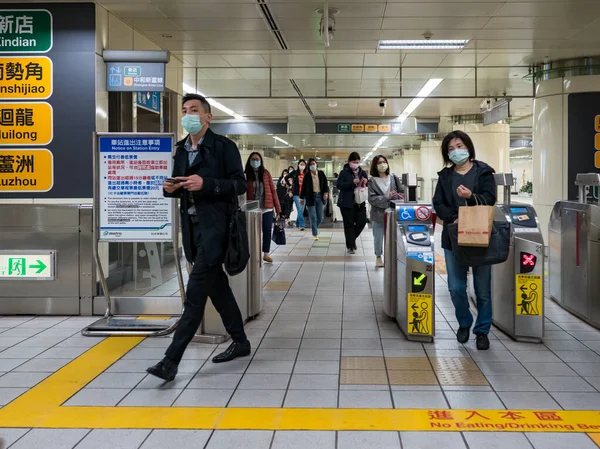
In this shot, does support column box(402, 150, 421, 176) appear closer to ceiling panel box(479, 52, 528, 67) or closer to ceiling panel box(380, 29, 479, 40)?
ceiling panel box(479, 52, 528, 67)

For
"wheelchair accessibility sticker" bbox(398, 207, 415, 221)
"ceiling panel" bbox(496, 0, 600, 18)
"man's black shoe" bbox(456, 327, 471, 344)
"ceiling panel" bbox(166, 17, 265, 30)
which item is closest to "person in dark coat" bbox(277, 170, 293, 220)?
"ceiling panel" bbox(166, 17, 265, 30)

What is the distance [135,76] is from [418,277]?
2.98 m

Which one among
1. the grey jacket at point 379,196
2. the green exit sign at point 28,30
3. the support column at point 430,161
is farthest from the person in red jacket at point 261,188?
the support column at point 430,161

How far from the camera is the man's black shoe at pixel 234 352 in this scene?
3791 millimetres

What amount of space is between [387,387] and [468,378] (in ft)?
1.73

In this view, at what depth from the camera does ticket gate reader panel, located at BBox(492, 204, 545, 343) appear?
4.20 metres

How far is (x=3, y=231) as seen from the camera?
5094 mm

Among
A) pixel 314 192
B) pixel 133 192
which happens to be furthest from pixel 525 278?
pixel 314 192

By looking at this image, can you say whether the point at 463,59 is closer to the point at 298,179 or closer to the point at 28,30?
the point at 298,179

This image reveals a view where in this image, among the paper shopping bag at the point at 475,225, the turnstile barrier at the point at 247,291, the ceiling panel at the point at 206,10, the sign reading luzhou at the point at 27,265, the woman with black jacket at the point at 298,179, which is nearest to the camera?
the paper shopping bag at the point at 475,225

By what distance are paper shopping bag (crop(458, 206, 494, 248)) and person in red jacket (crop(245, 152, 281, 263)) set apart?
3922 mm

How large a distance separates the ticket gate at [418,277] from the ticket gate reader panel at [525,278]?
22.1 inches

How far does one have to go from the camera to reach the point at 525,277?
4.23 metres

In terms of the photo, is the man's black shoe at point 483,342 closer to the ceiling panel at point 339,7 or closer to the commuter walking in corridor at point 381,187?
the commuter walking in corridor at point 381,187
